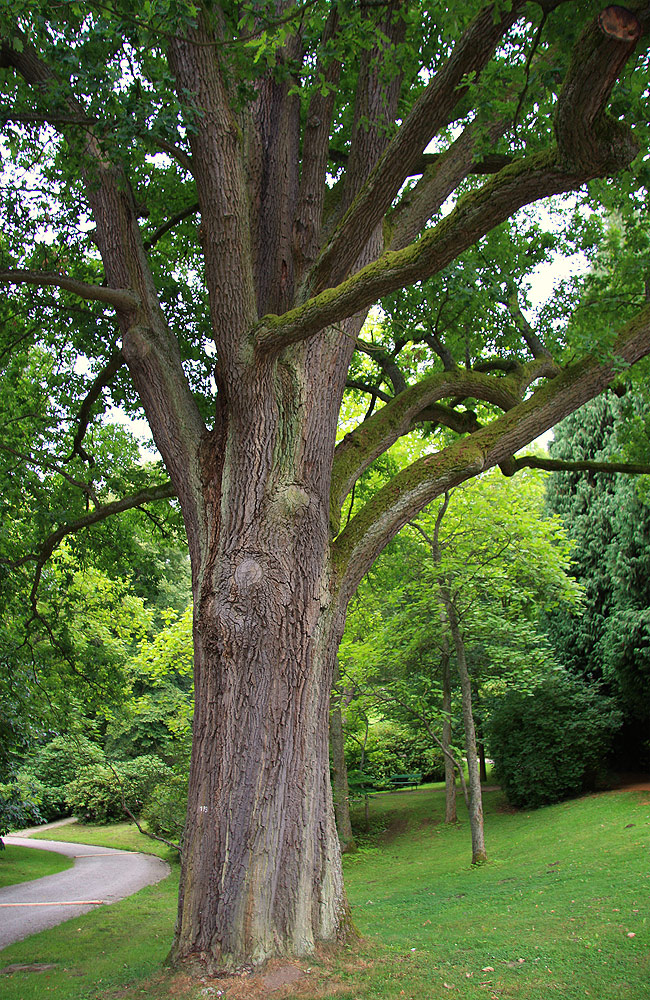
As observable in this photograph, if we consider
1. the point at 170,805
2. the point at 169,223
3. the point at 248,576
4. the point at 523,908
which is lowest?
the point at 523,908

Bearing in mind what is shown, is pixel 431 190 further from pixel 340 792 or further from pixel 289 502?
pixel 340 792

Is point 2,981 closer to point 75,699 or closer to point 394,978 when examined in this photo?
point 394,978

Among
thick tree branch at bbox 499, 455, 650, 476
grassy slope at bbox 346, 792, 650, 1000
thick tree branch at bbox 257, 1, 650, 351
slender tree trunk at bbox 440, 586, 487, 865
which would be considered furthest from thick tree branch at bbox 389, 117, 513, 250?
slender tree trunk at bbox 440, 586, 487, 865

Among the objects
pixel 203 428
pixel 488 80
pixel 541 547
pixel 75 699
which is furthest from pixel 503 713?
pixel 488 80

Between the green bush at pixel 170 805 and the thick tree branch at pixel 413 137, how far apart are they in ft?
42.1

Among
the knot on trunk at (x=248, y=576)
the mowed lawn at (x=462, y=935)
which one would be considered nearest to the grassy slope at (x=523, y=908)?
the mowed lawn at (x=462, y=935)

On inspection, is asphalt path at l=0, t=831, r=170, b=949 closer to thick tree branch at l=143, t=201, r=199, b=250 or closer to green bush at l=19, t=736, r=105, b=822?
green bush at l=19, t=736, r=105, b=822

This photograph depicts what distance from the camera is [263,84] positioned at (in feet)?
20.9

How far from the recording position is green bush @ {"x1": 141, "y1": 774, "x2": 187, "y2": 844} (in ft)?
47.6

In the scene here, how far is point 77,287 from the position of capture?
Answer: 5.12 meters

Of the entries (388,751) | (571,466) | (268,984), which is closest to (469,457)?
(571,466)

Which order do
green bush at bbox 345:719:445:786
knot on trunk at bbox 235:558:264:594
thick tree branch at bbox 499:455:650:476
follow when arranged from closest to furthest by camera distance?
knot on trunk at bbox 235:558:264:594, thick tree branch at bbox 499:455:650:476, green bush at bbox 345:719:445:786

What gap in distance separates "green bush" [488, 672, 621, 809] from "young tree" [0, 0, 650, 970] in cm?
1208

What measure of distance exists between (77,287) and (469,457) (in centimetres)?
340
